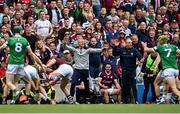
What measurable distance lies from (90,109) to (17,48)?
276cm

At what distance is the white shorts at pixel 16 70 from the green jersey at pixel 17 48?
101 mm

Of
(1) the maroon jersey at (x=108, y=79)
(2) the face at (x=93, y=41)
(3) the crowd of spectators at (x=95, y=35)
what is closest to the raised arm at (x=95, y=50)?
(3) the crowd of spectators at (x=95, y=35)

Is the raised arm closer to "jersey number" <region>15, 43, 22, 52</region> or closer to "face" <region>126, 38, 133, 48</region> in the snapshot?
"face" <region>126, 38, 133, 48</region>

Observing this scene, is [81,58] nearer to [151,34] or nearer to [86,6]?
[151,34]

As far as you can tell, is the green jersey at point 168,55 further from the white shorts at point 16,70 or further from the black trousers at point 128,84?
the white shorts at point 16,70

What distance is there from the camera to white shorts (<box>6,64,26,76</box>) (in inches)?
712

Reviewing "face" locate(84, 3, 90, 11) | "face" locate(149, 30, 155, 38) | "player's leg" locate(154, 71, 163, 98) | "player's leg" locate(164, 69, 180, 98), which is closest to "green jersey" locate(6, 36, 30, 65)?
"player's leg" locate(154, 71, 163, 98)

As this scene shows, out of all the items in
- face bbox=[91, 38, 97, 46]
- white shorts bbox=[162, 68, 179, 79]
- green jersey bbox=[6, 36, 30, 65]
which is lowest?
white shorts bbox=[162, 68, 179, 79]

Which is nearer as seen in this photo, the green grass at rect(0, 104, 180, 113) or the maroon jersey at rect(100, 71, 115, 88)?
the green grass at rect(0, 104, 180, 113)

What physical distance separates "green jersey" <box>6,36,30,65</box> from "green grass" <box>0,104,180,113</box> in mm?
1373

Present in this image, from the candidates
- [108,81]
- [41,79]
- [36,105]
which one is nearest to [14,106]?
[36,105]

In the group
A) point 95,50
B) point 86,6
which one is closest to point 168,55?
point 95,50

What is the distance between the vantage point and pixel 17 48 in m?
18.0

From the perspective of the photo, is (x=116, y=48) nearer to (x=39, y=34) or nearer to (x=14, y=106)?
(x=39, y=34)
